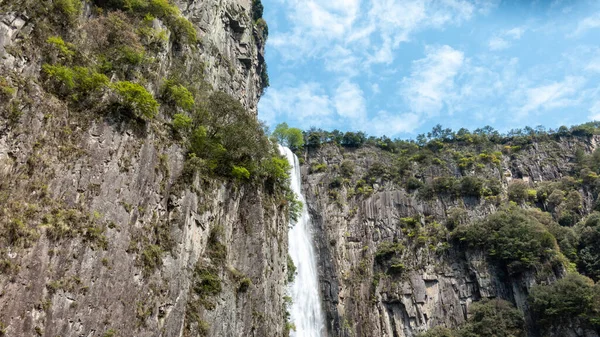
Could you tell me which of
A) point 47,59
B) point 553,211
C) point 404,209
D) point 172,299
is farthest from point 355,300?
point 47,59

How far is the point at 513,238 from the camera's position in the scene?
3850cm

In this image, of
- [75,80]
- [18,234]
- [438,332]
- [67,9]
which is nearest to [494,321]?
[438,332]

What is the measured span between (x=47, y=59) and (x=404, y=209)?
38196 mm

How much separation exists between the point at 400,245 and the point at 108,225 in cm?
3326

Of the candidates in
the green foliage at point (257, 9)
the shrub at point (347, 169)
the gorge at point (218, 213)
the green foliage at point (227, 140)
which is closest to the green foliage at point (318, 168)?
the gorge at point (218, 213)

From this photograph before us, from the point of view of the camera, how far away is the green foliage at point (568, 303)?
1271 inches

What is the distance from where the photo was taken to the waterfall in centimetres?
3441

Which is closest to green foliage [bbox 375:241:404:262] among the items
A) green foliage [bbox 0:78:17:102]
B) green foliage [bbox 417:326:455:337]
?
green foliage [bbox 417:326:455:337]

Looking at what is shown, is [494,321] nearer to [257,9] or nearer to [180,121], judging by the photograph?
[180,121]

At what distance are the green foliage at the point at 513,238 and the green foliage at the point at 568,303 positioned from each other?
317cm

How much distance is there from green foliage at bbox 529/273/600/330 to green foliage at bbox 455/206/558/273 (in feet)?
10.4

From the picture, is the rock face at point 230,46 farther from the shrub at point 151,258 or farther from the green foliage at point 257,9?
the shrub at point 151,258

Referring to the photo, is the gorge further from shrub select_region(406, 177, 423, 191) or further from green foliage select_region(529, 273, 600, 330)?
shrub select_region(406, 177, 423, 191)

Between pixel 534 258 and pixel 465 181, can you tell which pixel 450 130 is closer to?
pixel 465 181
